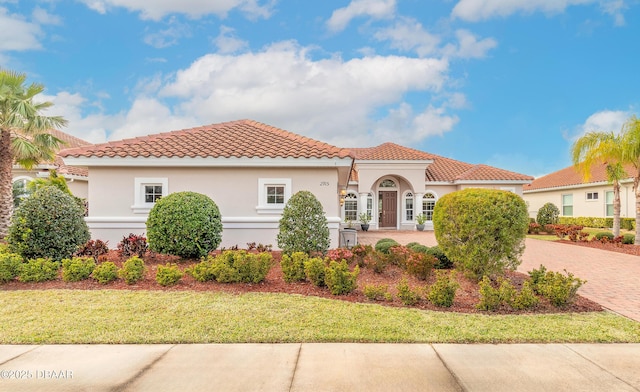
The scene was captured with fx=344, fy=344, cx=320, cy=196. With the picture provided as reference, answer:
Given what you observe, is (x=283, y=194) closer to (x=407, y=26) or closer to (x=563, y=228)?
(x=407, y=26)

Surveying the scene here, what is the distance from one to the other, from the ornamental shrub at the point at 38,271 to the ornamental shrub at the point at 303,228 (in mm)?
5211

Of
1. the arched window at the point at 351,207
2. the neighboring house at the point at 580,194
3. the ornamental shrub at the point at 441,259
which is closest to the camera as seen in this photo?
the ornamental shrub at the point at 441,259

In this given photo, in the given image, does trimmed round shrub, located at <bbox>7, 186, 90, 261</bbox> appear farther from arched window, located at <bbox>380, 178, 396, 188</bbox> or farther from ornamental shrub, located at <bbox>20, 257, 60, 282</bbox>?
arched window, located at <bbox>380, 178, 396, 188</bbox>

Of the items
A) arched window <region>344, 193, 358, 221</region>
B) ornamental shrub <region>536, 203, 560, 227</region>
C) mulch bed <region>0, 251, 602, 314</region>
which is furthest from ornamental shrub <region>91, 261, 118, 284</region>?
ornamental shrub <region>536, 203, 560, 227</region>

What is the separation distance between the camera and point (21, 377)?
12.4 ft

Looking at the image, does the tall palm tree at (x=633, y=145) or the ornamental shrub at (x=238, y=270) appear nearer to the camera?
the ornamental shrub at (x=238, y=270)

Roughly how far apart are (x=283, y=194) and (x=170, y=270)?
5216 mm

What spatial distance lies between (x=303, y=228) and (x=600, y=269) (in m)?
9.18

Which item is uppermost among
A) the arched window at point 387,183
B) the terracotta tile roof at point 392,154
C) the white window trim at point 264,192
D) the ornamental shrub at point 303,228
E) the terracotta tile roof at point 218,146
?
the terracotta tile roof at point 392,154

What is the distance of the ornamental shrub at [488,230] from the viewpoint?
7.23m

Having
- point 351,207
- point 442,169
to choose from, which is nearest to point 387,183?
point 351,207

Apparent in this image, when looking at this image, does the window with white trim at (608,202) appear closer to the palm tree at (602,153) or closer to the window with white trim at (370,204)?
the palm tree at (602,153)

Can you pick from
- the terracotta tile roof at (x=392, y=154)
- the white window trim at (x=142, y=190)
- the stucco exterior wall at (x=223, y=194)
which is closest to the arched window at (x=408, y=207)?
the terracotta tile roof at (x=392, y=154)

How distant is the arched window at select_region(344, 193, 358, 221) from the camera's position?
84.5 ft
